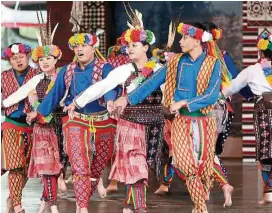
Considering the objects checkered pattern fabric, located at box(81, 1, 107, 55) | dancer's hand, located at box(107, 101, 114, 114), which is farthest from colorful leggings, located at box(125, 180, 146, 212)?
checkered pattern fabric, located at box(81, 1, 107, 55)

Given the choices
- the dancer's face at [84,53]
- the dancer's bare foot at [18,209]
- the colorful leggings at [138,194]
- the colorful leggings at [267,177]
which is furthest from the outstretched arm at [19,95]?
the colorful leggings at [267,177]

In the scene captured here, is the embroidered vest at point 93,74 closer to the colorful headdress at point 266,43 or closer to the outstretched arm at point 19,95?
the outstretched arm at point 19,95

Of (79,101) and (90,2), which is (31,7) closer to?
(90,2)

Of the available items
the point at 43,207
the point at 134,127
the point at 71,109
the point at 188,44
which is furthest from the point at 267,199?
the point at 71,109

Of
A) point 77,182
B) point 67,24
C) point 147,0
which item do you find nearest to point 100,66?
point 77,182

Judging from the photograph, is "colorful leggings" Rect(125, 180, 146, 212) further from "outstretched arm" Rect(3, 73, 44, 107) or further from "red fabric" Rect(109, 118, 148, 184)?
"outstretched arm" Rect(3, 73, 44, 107)

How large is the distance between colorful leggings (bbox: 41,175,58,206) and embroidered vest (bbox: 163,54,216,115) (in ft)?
4.02

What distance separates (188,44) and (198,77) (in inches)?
11.9

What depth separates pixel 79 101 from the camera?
27.2 feet

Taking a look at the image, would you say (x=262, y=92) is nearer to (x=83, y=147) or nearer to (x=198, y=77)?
(x=198, y=77)

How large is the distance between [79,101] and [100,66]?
0.39 meters

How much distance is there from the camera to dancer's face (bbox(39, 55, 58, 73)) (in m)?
9.06

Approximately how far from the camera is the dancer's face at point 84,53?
8.50 metres

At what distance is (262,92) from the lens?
368 inches
